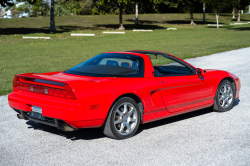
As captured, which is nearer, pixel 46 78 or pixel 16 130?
pixel 46 78

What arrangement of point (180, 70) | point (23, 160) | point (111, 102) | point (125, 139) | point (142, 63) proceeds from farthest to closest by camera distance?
1. point (180, 70)
2. point (142, 63)
3. point (125, 139)
4. point (111, 102)
5. point (23, 160)

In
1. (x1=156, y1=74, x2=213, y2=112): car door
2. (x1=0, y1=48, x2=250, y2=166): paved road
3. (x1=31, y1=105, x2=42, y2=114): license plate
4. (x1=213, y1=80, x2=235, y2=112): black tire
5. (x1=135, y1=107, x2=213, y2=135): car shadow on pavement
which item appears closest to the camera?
(x1=0, y1=48, x2=250, y2=166): paved road

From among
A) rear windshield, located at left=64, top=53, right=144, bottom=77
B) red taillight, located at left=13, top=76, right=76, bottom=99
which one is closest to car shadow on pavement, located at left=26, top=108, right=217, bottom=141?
red taillight, located at left=13, top=76, right=76, bottom=99

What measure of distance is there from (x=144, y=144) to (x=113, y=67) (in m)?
1.35

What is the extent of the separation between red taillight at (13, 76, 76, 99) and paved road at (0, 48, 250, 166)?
2.43 feet

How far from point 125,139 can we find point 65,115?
1.07m

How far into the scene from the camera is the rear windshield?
4953mm

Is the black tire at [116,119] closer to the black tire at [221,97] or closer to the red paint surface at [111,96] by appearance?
the red paint surface at [111,96]

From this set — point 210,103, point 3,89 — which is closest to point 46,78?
point 210,103

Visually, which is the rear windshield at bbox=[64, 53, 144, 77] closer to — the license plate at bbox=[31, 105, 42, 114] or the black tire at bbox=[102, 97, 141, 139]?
the black tire at bbox=[102, 97, 141, 139]

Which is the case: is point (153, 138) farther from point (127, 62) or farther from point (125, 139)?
point (127, 62)

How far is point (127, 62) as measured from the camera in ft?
17.3

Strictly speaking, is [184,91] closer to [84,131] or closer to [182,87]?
[182,87]

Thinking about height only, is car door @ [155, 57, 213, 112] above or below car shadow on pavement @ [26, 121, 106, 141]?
above
